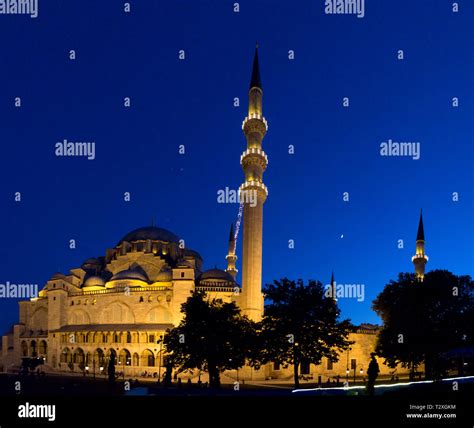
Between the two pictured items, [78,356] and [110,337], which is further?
[78,356]

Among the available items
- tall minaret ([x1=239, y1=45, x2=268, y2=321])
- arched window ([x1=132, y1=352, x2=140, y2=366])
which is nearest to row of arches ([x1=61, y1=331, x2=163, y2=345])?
arched window ([x1=132, y1=352, x2=140, y2=366])

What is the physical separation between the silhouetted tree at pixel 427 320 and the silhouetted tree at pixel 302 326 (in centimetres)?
895

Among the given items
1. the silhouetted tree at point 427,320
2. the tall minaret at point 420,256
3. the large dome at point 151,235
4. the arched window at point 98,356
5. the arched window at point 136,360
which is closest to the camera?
the silhouetted tree at point 427,320

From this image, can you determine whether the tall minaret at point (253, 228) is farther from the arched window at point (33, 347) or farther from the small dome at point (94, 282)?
the arched window at point (33, 347)

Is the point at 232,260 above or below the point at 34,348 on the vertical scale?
above

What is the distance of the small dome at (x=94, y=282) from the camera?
5656 centimetres

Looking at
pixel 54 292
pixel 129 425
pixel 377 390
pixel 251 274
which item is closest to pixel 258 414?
pixel 129 425

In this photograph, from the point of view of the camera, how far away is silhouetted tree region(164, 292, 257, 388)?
27469mm

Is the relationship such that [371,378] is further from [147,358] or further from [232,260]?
[232,260]

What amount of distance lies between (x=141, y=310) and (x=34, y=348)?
15661 mm

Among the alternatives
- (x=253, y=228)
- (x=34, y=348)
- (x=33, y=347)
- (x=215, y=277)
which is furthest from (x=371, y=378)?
(x=33, y=347)

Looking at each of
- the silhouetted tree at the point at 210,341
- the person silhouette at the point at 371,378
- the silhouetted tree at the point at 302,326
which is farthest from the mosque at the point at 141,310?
the person silhouette at the point at 371,378

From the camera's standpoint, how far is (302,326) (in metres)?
26.5

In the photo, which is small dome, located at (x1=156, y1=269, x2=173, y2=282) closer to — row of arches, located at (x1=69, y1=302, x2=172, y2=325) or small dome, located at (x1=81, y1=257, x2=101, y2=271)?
row of arches, located at (x1=69, y1=302, x2=172, y2=325)
